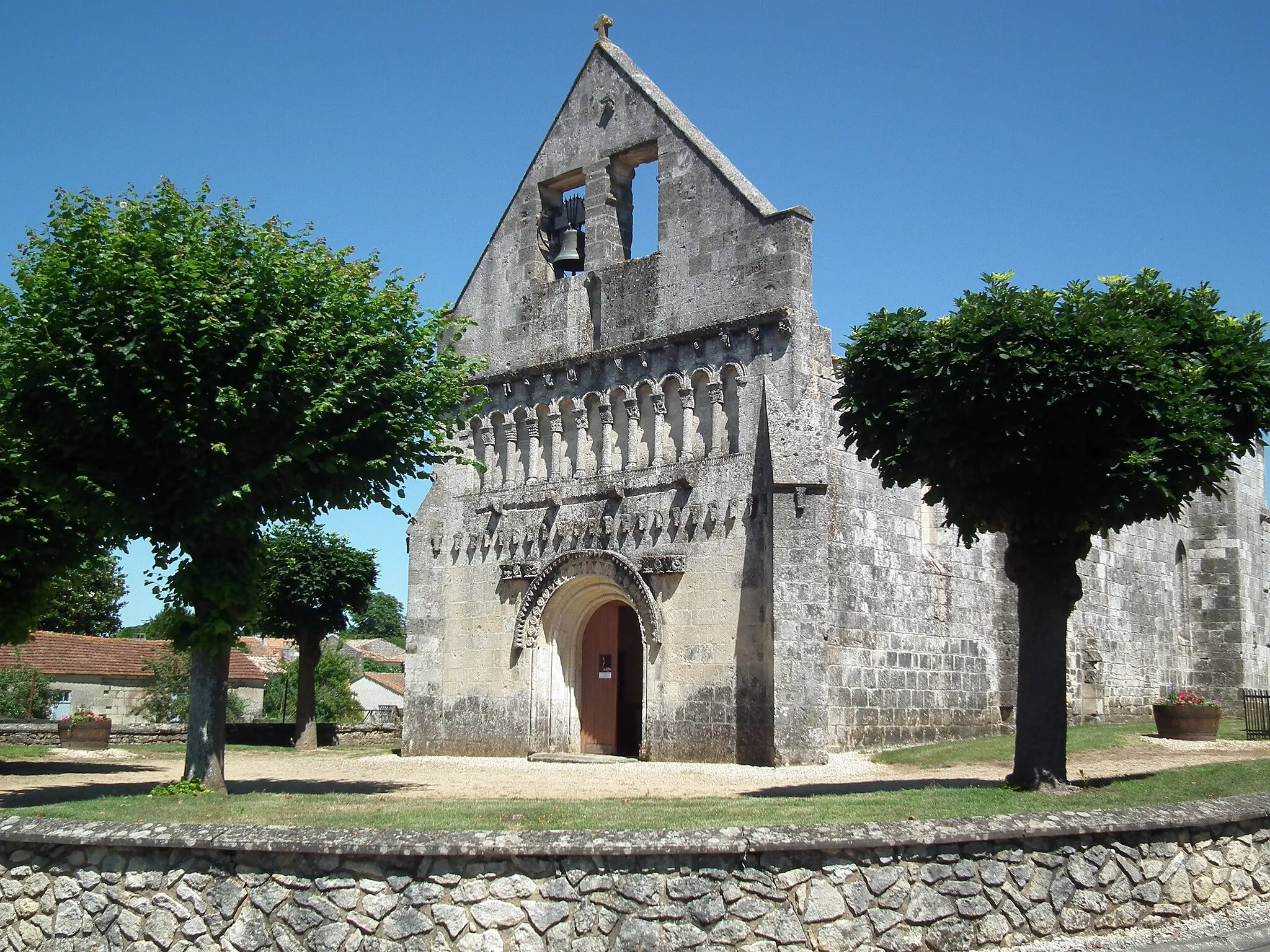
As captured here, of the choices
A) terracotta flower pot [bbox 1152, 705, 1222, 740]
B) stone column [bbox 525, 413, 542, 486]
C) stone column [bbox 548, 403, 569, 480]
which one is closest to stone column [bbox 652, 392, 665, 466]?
stone column [bbox 548, 403, 569, 480]

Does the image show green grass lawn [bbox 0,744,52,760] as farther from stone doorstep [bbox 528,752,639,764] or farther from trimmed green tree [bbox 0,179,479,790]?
trimmed green tree [bbox 0,179,479,790]

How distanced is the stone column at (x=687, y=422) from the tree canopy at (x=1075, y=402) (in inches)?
282

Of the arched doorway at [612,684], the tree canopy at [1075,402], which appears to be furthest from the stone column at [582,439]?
the tree canopy at [1075,402]

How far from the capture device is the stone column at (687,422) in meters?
19.7

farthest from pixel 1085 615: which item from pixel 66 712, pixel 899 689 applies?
pixel 66 712

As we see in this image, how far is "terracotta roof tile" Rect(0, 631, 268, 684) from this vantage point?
40688 millimetres

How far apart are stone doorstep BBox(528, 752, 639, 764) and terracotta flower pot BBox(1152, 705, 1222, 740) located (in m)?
8.33

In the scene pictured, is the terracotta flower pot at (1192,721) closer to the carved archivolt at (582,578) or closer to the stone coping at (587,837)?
the carved archivolt at (582,578)

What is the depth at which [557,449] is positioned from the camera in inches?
854

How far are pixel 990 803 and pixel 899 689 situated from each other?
9.06m

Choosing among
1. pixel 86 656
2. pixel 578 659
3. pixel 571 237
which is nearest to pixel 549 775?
pixel 578 659

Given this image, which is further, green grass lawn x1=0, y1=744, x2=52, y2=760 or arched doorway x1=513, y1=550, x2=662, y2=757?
green grass lawn x1=0, y1=744, x2=52, y2=760

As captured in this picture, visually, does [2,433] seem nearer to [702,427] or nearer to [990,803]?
[702,427]

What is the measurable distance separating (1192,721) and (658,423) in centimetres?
948
